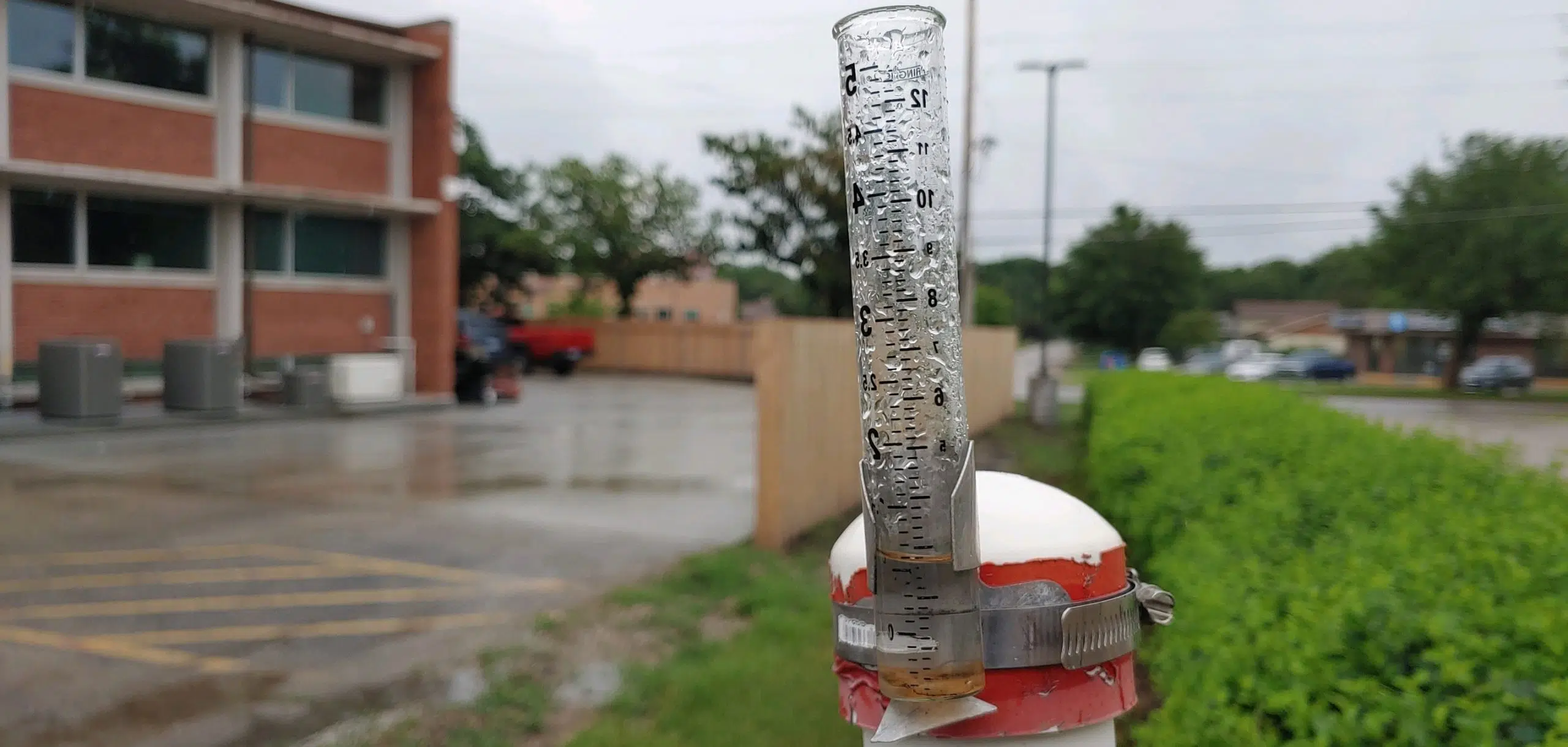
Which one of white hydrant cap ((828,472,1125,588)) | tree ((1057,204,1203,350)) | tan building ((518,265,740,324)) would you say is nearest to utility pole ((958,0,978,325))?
white hydrant cap ((828,472,1125,588))

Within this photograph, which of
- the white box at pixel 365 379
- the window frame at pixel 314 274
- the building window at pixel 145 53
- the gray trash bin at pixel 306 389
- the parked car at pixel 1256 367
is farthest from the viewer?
the parked car at pixel 1256 367

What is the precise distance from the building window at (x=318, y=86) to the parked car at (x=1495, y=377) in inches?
1670

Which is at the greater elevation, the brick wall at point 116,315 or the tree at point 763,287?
the tree at point 763,287

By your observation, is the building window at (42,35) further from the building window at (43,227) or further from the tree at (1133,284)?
the tree at (1133,284)

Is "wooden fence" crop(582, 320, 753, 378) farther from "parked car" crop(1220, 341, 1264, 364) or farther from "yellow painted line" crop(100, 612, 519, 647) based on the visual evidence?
"yellow painted line" crop(100, 612, 519, 647)

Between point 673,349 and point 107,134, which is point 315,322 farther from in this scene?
point 673,349

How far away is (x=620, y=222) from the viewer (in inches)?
1658

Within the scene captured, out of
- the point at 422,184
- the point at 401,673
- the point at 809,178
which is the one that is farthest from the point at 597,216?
the point at 401,673

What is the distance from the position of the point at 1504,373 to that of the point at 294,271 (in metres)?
45.3

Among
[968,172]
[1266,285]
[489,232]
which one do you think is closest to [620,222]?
[489,232]

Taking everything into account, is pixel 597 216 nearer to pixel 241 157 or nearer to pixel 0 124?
pixel 241 157

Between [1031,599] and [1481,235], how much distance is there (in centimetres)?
4715

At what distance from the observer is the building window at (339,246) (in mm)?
20406

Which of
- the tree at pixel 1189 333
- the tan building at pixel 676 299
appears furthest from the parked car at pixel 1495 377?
the tan building at pixel 676 299
